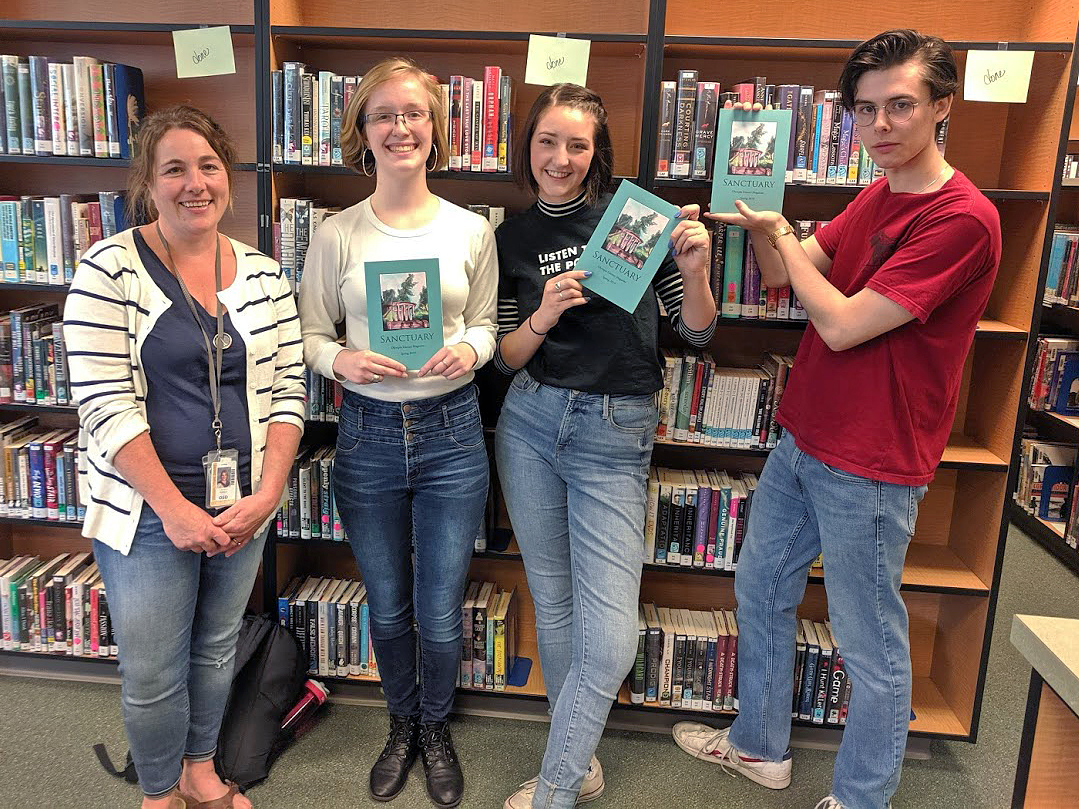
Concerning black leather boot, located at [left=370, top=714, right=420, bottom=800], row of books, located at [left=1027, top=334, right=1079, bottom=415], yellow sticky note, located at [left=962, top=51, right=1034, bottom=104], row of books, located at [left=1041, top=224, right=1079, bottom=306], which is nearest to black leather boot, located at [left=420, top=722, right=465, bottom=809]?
black leather boot, located at [left=370, top=714, right=420, bottom=800]

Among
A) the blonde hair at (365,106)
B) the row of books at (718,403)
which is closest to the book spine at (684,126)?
the row of books at (718,403)

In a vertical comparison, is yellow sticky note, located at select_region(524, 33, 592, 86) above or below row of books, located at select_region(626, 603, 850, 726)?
above

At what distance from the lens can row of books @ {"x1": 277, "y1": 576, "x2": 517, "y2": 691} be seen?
2.59m

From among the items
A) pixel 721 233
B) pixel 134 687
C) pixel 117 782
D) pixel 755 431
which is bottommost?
pixel 117 782

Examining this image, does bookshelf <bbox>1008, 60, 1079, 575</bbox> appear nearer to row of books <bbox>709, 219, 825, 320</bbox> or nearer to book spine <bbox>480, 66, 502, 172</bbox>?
row of books <bbox>709, 219, 825, 320</bbox>

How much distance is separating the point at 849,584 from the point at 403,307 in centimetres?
123

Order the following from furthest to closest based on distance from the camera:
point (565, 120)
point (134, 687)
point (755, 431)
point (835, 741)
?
point (835, 741), point (755, 431), point (565, 120), point (134, 687)

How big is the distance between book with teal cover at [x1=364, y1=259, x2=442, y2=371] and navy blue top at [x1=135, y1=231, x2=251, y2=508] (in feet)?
1.03

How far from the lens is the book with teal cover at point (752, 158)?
197 centimetres

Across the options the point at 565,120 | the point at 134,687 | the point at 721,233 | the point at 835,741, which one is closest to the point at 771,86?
the point at 721,233

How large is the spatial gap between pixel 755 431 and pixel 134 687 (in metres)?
1.73

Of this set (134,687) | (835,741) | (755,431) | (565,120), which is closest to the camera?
(134,687)

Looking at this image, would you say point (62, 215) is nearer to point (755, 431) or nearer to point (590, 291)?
point (590, 291)

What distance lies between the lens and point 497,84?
229 cm
